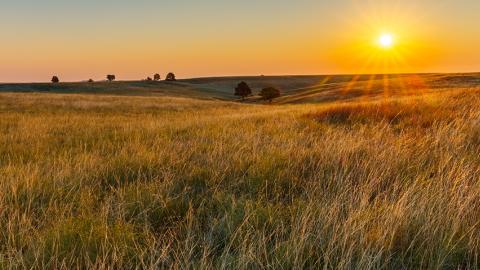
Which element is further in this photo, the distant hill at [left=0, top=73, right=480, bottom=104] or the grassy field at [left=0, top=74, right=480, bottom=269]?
the distant hill at [left=0, top=73, right=480, bottom=104]

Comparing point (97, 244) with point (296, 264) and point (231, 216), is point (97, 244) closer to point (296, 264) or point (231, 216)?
point (231, 216)

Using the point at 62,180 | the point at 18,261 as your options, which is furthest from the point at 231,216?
the point at 62,180

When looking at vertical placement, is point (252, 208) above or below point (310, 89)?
above

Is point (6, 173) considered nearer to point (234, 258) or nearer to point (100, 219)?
point (100, 219)

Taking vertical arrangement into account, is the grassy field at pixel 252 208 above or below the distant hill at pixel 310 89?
above

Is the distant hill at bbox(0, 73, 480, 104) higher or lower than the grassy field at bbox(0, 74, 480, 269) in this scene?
lower

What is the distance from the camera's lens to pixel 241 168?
4.61m

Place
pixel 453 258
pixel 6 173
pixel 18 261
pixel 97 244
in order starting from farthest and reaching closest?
pixel 6 173
pixel 97 244
pixel 453 258
pixel 18 261

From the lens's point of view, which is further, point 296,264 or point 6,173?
point 6,173

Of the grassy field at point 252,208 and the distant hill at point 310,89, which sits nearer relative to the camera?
the grassy field at point 252,208

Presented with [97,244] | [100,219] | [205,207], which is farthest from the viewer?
[205,207]

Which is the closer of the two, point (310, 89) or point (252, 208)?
point (252, 208)

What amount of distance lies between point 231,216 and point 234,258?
2.03ft

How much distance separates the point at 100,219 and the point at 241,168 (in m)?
2.04
